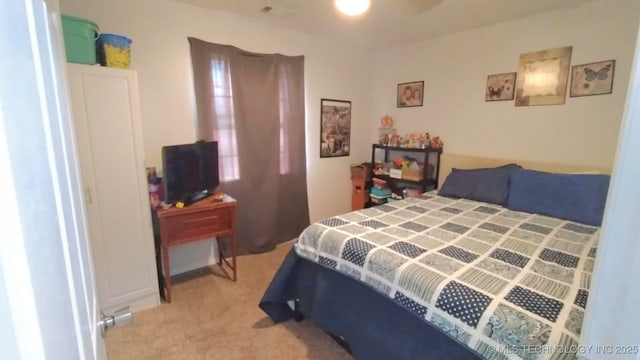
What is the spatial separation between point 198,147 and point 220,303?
4.16 ft

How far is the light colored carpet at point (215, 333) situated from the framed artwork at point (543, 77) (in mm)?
2842

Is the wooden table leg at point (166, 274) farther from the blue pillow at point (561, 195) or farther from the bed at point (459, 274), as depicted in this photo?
the blue pillow at point (561, 195)

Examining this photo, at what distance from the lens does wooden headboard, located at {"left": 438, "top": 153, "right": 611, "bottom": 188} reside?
2.63m

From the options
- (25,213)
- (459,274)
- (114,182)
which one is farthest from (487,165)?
(25,213)

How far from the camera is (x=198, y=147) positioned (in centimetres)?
247

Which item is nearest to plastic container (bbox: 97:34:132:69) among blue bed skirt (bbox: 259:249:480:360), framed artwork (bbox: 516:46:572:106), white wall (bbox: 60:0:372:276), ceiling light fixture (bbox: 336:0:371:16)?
white wall (bbox: 60:0:372:276)

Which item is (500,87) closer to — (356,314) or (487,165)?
(487,165)

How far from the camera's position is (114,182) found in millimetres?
2043

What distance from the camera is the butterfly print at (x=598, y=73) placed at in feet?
8.11

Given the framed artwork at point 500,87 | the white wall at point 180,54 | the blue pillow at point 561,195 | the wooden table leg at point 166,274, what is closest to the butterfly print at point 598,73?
the framed artwork at point 500,87

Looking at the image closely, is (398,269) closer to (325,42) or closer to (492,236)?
(492,236)

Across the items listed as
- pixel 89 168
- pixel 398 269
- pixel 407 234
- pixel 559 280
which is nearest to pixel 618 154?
pixel 398 269

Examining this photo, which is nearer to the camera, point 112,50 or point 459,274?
point 459,274

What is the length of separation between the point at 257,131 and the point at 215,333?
1880mm
